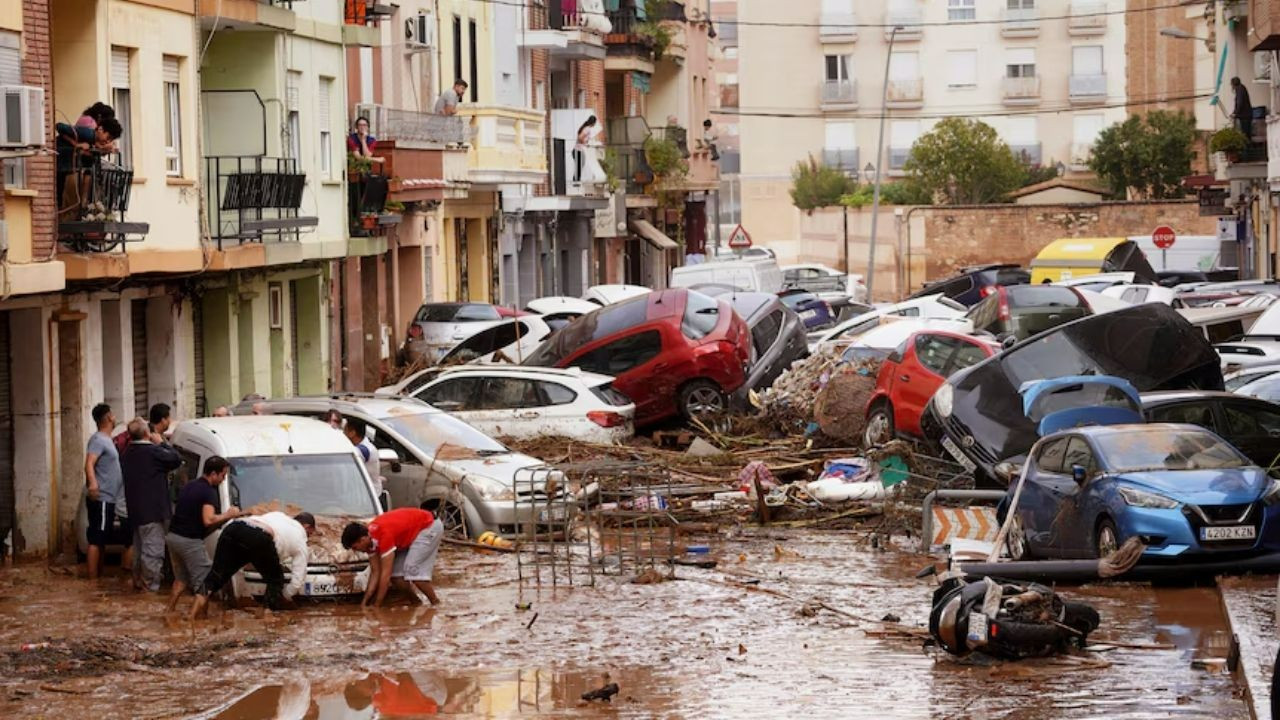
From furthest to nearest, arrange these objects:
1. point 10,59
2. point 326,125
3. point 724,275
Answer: point 724,275, point 326,125, point 10,59

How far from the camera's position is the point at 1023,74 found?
3858 inches

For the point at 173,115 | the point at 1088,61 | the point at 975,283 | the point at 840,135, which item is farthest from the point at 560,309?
the point at 1088,61

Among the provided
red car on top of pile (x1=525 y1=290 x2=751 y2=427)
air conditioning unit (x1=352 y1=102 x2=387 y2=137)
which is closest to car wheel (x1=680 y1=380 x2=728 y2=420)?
red car on top of pile (x1=525 y1=290 x2=751 y2=427)

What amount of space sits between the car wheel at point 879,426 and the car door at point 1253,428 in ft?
18.7

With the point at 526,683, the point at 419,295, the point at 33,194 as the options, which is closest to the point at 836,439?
the point at 33,194

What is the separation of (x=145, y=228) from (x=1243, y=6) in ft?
122

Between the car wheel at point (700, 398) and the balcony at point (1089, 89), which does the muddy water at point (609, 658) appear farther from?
the balcony at point (1089, 89)

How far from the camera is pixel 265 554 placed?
17.4 metres

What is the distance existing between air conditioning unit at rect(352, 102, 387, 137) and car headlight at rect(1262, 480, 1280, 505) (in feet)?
69.1

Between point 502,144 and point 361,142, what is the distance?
37.0 ft

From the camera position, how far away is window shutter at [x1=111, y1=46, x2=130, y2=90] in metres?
23.4

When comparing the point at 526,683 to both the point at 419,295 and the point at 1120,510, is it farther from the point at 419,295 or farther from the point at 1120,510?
the point at 419,295

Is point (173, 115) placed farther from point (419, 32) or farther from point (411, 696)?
point (419, 32)

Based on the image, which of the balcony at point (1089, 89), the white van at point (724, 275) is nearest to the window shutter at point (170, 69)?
the white van at point (724, 275)
